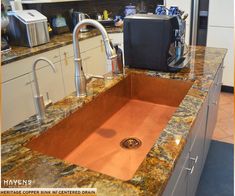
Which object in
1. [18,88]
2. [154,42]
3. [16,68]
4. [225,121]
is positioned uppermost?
[154,42]

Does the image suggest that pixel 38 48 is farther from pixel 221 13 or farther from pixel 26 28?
pixel 221 13

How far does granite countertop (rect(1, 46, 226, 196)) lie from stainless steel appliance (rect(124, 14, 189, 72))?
14.7 inches

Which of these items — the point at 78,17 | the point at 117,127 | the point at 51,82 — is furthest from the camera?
the point at 78,17

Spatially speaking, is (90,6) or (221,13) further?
(90,6)

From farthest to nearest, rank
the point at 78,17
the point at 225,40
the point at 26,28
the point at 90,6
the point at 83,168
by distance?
the point at 90,6 → the point at 78,17 → the point at 225,40 → the point at 26,28 → the point at 83,168

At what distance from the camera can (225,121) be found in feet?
8.93

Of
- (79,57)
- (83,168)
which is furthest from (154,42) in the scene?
(83,168)

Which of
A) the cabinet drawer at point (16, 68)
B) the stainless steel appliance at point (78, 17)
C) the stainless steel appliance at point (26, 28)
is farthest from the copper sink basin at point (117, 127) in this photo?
the stainless steel appliance at point (78, 17)

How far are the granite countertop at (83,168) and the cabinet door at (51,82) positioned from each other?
4.51ft

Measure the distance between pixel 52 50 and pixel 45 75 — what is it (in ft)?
0.89

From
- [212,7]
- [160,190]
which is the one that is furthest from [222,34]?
[160,190]

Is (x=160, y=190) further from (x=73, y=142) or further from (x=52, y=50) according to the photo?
(x=52, y=50)

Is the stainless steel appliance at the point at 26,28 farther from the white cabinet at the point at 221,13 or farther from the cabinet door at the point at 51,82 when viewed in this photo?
the white cabinet at the point at 221,13

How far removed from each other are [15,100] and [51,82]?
0.48 meters
